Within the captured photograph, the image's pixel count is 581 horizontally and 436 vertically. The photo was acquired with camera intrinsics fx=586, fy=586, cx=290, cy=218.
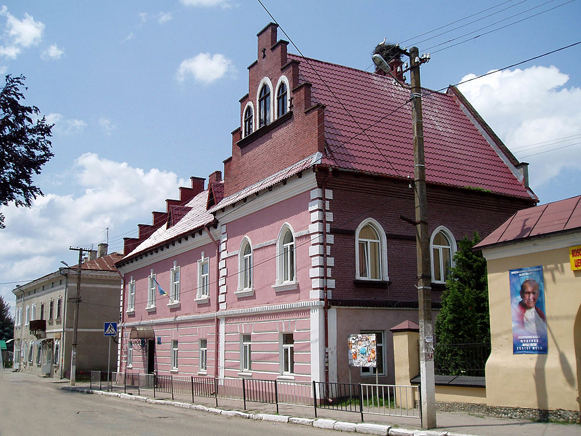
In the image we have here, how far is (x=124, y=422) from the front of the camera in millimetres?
14867

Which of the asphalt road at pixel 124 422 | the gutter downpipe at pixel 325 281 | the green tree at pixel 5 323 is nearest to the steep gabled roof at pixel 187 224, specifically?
the gutter downpipe at pixel 325 281

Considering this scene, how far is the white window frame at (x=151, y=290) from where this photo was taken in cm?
3228

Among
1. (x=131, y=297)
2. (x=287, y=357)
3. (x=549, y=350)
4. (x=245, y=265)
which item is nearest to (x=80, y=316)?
(x=131, y=297)

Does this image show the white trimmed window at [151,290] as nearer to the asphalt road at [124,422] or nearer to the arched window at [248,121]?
the asphalt road at [124,422]

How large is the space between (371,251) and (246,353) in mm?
6506

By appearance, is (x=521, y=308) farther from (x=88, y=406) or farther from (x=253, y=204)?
(x=88, y=406)

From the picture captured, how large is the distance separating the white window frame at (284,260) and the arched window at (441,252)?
500cm

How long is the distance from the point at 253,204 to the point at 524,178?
1092cm

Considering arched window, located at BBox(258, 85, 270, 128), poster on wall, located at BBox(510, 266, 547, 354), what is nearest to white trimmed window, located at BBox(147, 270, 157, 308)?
arched window, located at BBox(258, 85, 270, 128)

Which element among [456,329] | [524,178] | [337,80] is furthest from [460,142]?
[456,329]

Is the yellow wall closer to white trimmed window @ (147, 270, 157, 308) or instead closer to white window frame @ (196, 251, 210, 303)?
white window frame @ (196, 251, 210, 303)

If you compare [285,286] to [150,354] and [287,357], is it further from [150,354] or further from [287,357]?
[150,354]

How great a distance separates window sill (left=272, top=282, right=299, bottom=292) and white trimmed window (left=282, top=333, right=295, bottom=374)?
4.91ft

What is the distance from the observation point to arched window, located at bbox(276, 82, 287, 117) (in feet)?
69.0
